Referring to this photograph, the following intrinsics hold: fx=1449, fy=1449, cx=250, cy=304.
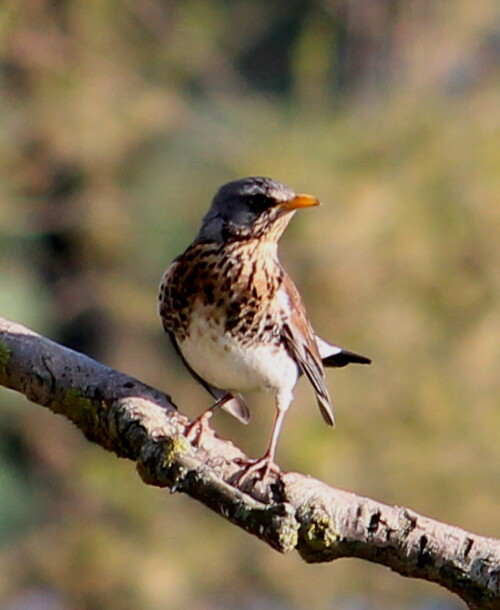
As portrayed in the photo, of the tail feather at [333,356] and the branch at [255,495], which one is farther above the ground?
the tail feather at [333,356]

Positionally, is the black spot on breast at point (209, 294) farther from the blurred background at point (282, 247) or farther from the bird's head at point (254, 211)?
the blurred background at point (282, 247)

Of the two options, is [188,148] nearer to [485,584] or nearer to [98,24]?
[98,24]

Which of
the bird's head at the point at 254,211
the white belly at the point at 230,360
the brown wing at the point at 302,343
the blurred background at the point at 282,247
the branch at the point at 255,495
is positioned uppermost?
the blurred background at the point at 282,247

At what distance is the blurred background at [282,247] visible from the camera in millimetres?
10258

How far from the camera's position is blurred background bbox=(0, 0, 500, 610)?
10258 mm

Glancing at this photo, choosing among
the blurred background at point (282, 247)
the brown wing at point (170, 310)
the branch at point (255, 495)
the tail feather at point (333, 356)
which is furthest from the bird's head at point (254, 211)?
the blurred background at point (282, 247)

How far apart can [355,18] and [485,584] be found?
30.0 feet

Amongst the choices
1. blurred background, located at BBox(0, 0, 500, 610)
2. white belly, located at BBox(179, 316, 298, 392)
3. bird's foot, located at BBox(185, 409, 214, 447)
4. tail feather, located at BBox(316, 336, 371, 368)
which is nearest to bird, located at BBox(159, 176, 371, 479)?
white belly, located at BBox(179, 316, 298, 392)

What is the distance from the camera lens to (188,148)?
1084 centimetres

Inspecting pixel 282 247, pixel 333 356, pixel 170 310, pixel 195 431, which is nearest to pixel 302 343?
pixel 170 310

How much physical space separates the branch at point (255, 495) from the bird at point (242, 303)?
65 centimetres

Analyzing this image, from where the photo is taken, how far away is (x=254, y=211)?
473 cm

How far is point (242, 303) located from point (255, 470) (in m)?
1.06

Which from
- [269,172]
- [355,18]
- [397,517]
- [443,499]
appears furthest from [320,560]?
[355,18]
